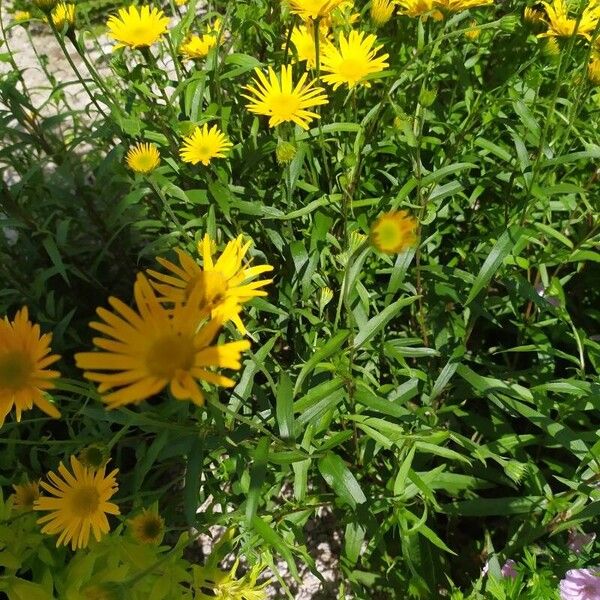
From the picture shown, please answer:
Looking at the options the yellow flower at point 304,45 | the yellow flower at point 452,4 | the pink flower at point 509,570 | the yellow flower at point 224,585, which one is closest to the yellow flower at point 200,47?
the yellow flower at point 304,45

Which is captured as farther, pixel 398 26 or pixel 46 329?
pixel 398 26

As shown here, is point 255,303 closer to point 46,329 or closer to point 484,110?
point 46,329

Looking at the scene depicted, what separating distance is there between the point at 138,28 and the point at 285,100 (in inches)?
20.3

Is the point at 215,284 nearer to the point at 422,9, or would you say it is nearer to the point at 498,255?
the point at 498,255

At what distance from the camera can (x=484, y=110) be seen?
1510 millimetres

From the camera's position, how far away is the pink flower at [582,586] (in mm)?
1104

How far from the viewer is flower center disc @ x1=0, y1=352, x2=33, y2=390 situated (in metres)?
0.85

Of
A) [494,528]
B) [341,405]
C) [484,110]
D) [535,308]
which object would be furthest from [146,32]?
[494,528]

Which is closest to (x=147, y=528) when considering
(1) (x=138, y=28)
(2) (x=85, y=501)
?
(2) (x=85, y=501)

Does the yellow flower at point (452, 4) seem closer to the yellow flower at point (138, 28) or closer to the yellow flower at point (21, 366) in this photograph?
the yellow flower at point (138, 28)

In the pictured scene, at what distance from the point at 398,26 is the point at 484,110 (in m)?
0.50

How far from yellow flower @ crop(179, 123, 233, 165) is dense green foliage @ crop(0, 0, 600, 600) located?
0.08 meters

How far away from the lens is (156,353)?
2.35 feet

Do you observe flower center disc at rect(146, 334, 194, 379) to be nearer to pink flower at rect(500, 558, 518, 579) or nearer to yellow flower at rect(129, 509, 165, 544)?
yellow flower at rect(129, 509, 165, 544)
